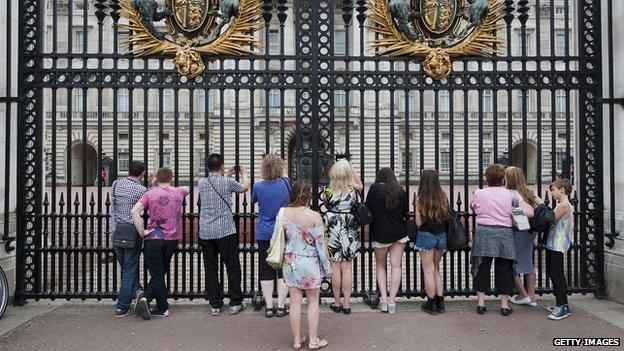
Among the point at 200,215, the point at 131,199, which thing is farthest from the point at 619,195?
the point at 131,199

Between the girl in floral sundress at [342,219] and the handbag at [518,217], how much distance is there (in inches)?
73.9

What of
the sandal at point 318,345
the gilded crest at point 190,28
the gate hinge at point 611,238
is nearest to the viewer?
the sandal at point 318,345

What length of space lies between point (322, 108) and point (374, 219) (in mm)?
1678

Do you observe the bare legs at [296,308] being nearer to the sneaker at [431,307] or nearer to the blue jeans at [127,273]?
the sneaker at [431,307]

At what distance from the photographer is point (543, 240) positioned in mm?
6734

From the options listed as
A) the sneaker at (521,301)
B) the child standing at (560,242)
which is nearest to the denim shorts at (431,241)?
the child standing at (560,242)

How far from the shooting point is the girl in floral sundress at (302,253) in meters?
4.98

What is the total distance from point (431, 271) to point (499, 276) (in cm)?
82

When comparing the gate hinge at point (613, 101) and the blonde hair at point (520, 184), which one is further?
the gate hinge at point (613, 101)

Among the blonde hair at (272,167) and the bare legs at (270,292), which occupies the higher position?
the blonde hair at (272,167)

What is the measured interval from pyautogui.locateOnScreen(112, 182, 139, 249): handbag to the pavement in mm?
897

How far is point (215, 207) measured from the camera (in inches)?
248

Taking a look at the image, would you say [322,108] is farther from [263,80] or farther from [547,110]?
[547,110]

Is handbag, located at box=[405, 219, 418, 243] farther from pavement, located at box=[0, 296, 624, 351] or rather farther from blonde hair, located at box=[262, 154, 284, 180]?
blonde hair, located at box=[262, 154, 284, 180]
